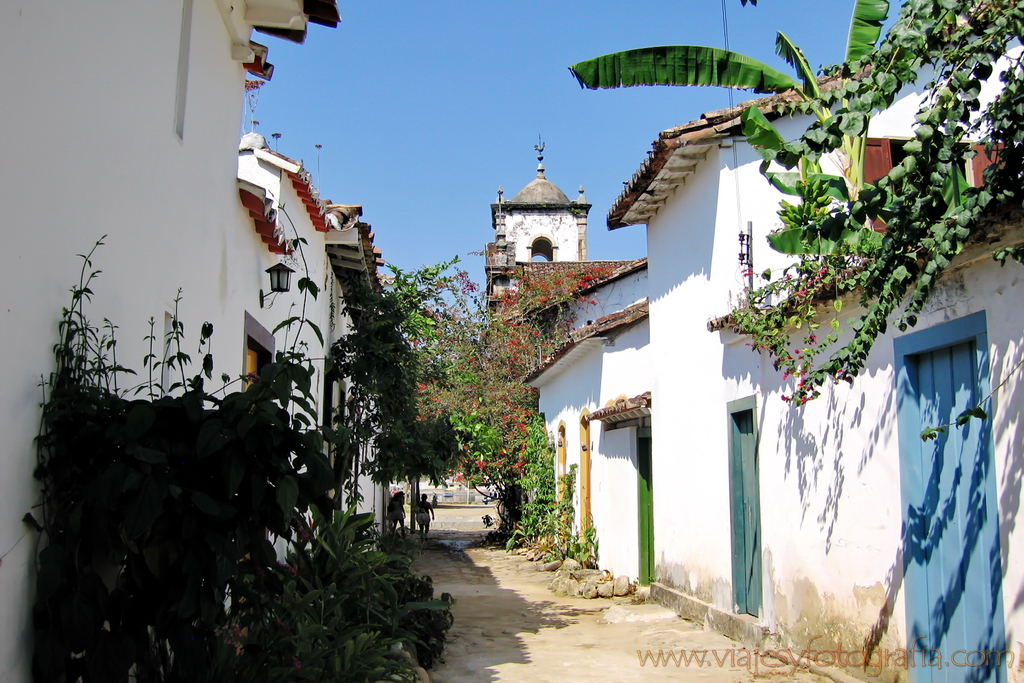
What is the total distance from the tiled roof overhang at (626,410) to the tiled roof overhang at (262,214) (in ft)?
19.2

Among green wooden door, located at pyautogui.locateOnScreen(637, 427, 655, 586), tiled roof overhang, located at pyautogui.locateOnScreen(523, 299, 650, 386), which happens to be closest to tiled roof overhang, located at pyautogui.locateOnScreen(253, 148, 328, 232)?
tiled roof overhang, located at pyautogui.locateOnScreen(523, 299, 650, 386)

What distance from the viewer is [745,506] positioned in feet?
30.1

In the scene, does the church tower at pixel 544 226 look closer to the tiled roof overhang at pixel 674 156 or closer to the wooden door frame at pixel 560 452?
the wooden door frame at pixel 560 452

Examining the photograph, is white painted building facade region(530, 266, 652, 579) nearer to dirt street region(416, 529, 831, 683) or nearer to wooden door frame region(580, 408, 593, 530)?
wooden door frame region(580, 408, 593, 530)

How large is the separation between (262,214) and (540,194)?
34.1 meters

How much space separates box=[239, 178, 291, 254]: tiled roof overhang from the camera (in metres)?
6.82

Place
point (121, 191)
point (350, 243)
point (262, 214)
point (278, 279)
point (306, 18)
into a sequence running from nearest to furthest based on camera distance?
point (121, 191) < point (306, 18) < point (262, 214) < point (278, 279) < point (350, 243)

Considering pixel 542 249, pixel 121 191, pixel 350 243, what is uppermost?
pixel 542 249

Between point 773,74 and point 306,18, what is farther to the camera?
point 773,74

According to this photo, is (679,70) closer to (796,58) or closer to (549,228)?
(796,58)

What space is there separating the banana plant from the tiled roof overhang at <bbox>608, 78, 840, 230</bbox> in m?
0.61

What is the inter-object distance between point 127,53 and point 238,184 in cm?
242

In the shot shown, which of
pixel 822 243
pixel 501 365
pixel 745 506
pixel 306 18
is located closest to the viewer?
pixel 822 243

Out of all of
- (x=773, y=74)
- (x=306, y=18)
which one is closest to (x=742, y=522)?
(x=773, y=74)
